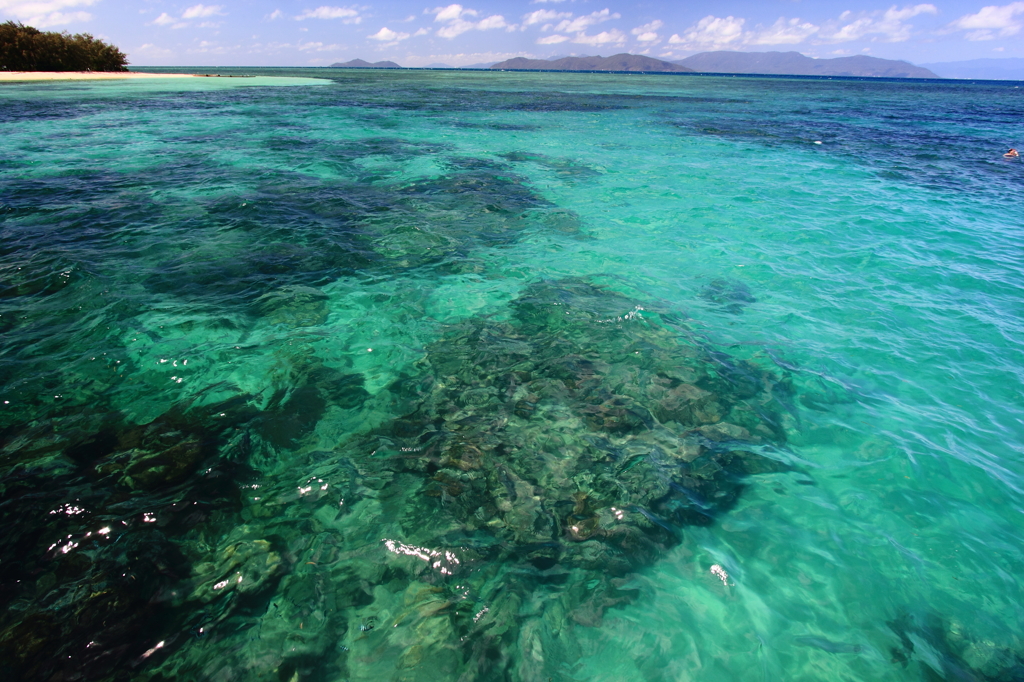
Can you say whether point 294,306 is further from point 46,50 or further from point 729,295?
point 46,50

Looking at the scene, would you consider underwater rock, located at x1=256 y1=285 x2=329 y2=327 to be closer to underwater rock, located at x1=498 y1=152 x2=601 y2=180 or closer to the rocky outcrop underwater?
the rocky outcrop underwater

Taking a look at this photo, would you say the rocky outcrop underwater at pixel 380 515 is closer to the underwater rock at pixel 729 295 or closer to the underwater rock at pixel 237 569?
the underwater rock at pixel 237 569

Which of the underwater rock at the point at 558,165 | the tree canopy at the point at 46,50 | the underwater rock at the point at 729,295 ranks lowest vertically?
the underwater rock at the point at 729,295

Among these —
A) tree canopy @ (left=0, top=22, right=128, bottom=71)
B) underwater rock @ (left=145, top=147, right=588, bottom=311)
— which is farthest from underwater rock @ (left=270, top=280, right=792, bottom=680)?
tree canopy @ (left=0, top=22, right=128, bottom=71)

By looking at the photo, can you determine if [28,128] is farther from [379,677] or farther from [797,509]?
[797,509]

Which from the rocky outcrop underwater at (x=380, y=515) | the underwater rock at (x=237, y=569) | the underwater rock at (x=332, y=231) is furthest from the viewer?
the underwater rock at (x=332, y=231)

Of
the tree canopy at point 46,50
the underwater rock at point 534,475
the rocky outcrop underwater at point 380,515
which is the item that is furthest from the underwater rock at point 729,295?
the tree canopy at point 46,50

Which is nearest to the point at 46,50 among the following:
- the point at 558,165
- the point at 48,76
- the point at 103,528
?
the point at 48,76
